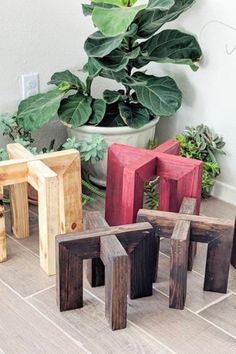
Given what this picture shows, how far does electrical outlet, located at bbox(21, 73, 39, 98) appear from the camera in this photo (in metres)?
2.00

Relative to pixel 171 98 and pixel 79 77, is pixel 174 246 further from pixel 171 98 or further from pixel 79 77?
pixel 79 77

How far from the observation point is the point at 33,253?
1.63m

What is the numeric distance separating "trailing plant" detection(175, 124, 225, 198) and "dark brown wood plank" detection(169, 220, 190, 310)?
0.62 metres

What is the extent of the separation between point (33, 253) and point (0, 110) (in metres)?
0.64

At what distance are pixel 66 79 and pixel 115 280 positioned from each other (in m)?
0.99

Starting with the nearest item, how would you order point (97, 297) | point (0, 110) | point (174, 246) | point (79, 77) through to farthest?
1. point (174, 246)
2. point (97, 297)
3. point (0, 110)
4. point (79, 77)

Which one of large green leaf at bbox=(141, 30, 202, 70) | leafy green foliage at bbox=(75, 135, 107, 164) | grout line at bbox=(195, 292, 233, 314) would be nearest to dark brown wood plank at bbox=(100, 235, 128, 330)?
grout line at bbox=(195, 292, 233, 314)

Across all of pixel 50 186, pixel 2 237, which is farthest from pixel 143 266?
pixel 2 237

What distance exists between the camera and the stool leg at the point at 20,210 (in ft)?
5.44

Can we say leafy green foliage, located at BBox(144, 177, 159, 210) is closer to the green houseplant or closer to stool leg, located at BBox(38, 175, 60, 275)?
the green houseplant

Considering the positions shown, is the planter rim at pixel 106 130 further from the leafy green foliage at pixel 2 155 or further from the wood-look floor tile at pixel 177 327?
the wood-look floor tile at pixel 177 327

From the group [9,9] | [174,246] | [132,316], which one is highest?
[9,9]

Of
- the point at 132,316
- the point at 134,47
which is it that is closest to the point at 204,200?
the point at 134,47

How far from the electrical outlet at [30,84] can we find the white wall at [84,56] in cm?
2
